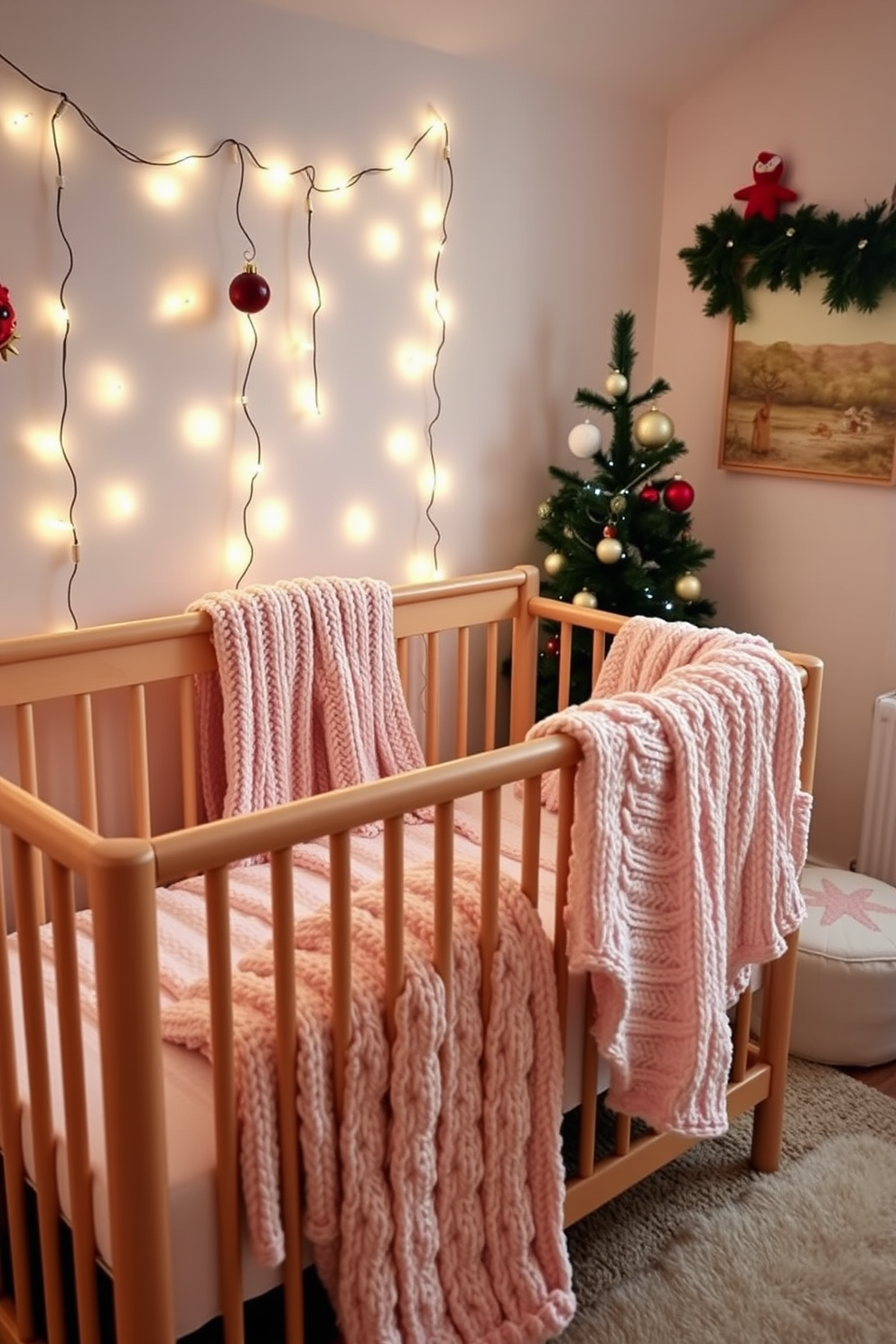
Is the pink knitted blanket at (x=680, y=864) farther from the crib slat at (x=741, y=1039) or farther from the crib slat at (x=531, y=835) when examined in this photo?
the crib slat at (x=741, y=1039)

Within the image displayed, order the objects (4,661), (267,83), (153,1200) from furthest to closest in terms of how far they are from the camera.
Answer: (267,83), (4,661), (153,1200)

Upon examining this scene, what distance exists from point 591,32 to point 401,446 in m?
0.88

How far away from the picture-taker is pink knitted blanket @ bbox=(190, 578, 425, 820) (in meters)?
1.92

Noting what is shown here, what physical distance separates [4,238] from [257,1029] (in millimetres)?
1200

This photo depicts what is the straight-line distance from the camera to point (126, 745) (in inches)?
80.4

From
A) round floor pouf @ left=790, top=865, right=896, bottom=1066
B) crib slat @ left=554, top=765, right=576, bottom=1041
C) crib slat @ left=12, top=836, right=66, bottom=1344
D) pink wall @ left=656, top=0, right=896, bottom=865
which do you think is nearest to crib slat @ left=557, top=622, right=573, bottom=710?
round floor pouf @ left=790, top=865, right=896, bottom=1066

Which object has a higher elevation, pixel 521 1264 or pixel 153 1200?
pixel 153 1200

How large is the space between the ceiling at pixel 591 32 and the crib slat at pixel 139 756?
1164 millimetres

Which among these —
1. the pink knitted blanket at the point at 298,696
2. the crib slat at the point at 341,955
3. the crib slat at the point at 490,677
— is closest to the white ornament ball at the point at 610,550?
the crib slat at the point at 490,677

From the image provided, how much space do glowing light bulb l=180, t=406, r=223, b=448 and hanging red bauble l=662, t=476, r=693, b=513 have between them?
3.03 feet

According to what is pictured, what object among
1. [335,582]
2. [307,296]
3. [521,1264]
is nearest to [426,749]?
[335,582]

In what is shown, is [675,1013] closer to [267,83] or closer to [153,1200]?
[153,1200]

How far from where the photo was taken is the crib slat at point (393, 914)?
1318mm

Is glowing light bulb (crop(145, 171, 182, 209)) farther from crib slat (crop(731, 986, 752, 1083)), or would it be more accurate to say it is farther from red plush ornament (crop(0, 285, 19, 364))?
crib slat (crop(731, 986, 752, 1083))
